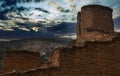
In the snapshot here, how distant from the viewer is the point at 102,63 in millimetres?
11180

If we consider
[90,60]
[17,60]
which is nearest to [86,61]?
A: [90,60]

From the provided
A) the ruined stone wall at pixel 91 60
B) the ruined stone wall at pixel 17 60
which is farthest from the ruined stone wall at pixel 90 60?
the ruined stone wall at pixel 17 60

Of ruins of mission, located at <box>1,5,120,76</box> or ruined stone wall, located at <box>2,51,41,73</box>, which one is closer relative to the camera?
ruins of mission, located at <box>1,5,120,76</box>

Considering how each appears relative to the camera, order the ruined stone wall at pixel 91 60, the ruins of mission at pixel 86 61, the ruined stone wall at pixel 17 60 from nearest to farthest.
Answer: the ruins of mission at pixel 86 61 → the ruined stone wall at pixel 91 60 → the ruined stone wall at pixel 17 60

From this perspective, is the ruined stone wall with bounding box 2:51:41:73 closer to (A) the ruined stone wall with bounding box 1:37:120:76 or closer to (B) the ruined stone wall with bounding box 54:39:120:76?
(A) the ruined stone wall with bounding box 1:37:120:76

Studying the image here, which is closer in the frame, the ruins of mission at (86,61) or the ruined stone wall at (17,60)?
the ruins of mission at (86,61)

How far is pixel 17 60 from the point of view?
51.1ft

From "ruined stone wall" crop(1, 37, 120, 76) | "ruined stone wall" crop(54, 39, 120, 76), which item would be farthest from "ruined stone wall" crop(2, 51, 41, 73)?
"ruined stone wall" crop(54, 39, 120, 76)

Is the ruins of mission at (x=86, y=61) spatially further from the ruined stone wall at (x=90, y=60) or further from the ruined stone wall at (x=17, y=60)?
the ruined stone wall at (x=17, y=60)

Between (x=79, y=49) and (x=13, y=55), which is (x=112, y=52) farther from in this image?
(x=13, y=55)

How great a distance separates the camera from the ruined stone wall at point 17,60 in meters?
15.5

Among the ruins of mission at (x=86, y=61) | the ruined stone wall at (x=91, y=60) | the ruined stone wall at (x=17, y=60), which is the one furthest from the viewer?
the ruined stone wall at (x=17, y=60)

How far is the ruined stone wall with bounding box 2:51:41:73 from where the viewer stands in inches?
609

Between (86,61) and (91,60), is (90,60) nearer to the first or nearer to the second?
(91,60)
